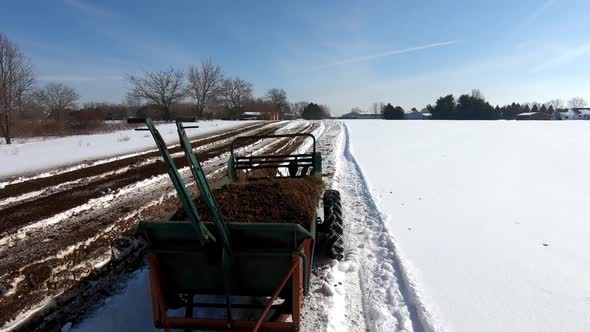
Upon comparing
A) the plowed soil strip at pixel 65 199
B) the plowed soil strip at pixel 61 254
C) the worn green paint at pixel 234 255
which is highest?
the worn green paint at pixel 234 255

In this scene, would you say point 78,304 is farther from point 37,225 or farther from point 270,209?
point 37,225

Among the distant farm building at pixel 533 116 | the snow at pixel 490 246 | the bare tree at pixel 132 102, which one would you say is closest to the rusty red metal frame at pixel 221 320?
the snow at pixel 490 246

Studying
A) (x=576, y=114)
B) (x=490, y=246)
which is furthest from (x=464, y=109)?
(x=490, y=246)

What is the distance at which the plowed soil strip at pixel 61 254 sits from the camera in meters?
3.44

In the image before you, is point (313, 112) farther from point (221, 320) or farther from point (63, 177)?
point (221, 320)

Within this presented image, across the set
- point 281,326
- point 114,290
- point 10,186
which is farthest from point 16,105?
point 281,326

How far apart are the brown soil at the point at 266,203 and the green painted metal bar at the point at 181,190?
41.4 inches

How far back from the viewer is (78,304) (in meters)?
3.27

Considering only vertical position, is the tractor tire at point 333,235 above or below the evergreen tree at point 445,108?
below

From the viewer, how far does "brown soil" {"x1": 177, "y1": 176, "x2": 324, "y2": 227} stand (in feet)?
10.7

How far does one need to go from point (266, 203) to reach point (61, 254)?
2824mm

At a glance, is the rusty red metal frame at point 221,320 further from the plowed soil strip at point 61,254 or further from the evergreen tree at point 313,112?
the evergreen tree at point 313,112

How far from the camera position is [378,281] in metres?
3.62

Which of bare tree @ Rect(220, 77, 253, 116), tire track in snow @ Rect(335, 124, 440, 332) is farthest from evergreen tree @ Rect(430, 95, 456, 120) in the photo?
tire track in snow @ Rect(335, 124, 440, 332)
